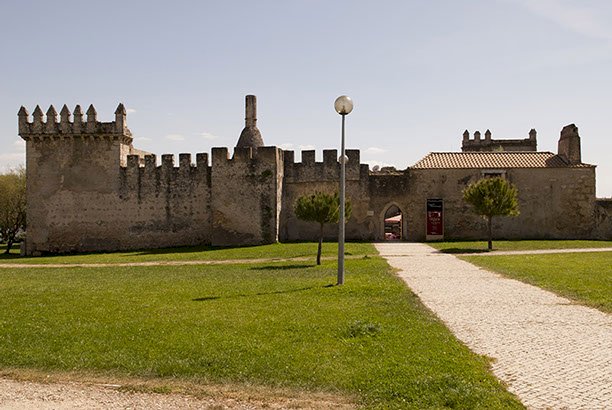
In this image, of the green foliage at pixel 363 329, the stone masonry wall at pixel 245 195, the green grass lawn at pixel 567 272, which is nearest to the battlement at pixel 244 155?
the stone masonry wall at pixel 245 195

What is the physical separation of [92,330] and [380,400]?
18.6 ft

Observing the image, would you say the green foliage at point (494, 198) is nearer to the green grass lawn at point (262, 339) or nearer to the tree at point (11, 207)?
the green grass lawn at point (262, 339)

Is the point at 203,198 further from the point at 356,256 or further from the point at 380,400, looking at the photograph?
the point at 380,400

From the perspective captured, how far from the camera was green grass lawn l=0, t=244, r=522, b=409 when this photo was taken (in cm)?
725

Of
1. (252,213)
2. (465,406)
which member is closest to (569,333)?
(465,406)

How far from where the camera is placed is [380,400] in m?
6.74

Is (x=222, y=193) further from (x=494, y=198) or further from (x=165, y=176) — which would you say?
(x=494, y=198)

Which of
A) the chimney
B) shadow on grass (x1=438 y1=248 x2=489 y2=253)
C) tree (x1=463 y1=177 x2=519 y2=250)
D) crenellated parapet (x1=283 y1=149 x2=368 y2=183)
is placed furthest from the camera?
the chimney

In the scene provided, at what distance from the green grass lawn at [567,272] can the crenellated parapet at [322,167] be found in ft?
37.0

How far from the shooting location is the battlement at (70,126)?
33.6 meters

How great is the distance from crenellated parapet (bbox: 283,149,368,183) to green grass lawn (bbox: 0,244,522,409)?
18.0 metres

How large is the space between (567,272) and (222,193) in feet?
64.4

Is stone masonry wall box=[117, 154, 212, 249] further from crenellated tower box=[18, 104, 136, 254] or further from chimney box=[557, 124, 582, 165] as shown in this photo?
chimney box=[557, 124, 582, 165]

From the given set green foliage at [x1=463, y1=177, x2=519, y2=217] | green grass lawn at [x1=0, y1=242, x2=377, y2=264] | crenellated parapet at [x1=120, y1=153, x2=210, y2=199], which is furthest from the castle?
green foliage at [x1=463, y1=177, x2=519, y2=217]
